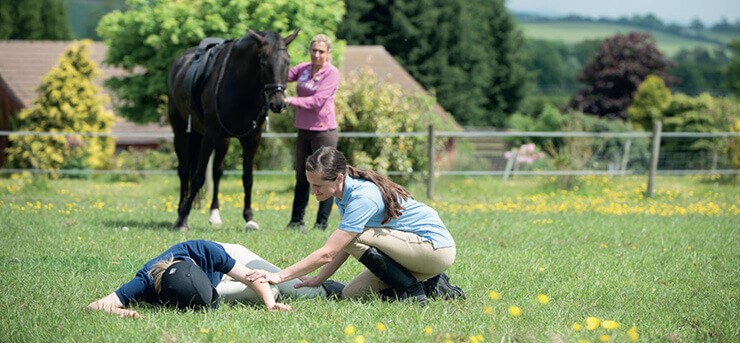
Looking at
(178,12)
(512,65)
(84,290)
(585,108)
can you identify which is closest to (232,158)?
(178,12)

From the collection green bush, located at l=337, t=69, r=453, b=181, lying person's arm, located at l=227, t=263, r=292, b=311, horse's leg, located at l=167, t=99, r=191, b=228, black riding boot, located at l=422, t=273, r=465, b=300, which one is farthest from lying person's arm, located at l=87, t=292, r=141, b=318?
green bush, located at l=337, t=69, r=453, b=181

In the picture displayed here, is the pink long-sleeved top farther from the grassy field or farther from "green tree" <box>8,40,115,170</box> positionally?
"green tree" <box>8,40,115,170</box>

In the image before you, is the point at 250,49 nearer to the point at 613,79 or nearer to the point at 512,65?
the point at 512,65

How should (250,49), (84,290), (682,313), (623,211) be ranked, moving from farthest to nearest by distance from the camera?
(623,211), (250,49), (84,290), (682,313)

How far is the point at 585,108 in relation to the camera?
1761 inches

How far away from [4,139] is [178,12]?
10.7 meters

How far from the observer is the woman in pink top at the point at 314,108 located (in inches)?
267

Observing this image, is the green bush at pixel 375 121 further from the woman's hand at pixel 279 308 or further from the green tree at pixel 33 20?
the green tree at pixel 33 20

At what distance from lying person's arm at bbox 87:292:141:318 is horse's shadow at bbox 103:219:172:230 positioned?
3313mm

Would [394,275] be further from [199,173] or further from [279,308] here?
[199,173]

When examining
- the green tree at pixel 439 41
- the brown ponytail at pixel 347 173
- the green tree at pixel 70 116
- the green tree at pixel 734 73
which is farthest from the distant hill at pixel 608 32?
the brown ponytail at pixel 347 173

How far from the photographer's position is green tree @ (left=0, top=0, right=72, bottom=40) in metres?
39.3

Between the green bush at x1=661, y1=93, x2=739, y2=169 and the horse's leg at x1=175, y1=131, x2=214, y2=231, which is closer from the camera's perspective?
the horse's leg at x1=175, y1=131, x2=214, y2=231

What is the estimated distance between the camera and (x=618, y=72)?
44.9 m
